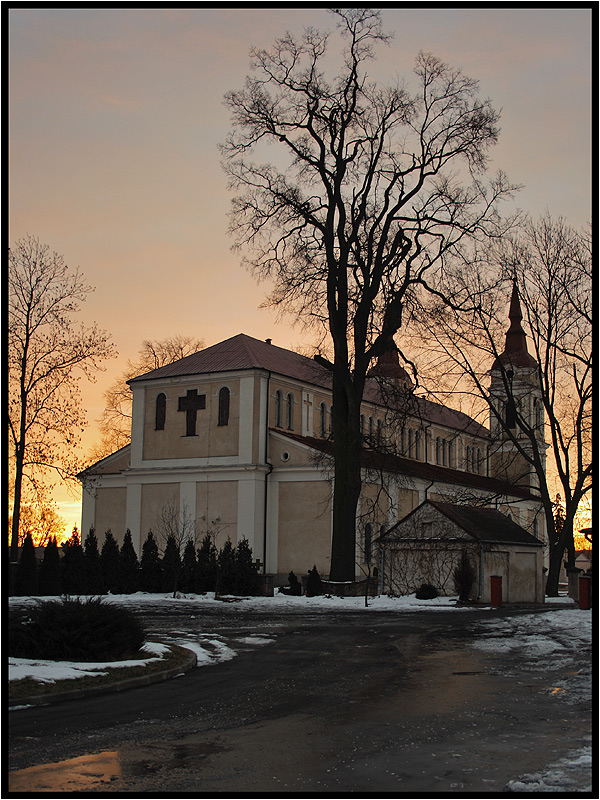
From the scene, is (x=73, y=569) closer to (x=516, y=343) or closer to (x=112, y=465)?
(x=112, y=465)

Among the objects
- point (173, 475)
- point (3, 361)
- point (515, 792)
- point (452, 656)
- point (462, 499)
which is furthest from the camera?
point (173, 475)

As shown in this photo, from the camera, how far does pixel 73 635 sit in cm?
1399

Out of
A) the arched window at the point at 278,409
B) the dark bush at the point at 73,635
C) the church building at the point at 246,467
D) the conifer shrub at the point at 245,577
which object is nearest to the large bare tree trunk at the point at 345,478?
the church building at the point at 246,467

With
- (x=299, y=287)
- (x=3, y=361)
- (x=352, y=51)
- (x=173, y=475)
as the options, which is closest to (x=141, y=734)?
(x=3, y=361)

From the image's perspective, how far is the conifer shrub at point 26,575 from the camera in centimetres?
3750

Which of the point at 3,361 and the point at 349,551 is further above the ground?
the point at 3,361

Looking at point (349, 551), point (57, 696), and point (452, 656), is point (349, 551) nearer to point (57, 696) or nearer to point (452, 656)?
point (452, 656)

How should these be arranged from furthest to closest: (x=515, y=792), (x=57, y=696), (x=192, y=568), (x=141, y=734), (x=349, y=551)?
(x=192, y=568)
(x=349, y=551)
(x=57, y=696)
(x=141, y=734)
(x=515, y=792)

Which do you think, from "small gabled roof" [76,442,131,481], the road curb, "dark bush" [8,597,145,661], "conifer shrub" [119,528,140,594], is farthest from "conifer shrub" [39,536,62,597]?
the road curb

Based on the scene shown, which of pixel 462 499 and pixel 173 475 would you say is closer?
pixel 462 499

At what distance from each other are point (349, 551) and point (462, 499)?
909 cm

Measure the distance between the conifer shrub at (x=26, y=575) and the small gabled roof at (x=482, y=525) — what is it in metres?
14.6

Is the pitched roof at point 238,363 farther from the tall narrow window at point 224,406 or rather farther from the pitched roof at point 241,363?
the tall narrow window at point 224,406

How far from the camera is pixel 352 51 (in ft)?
120
